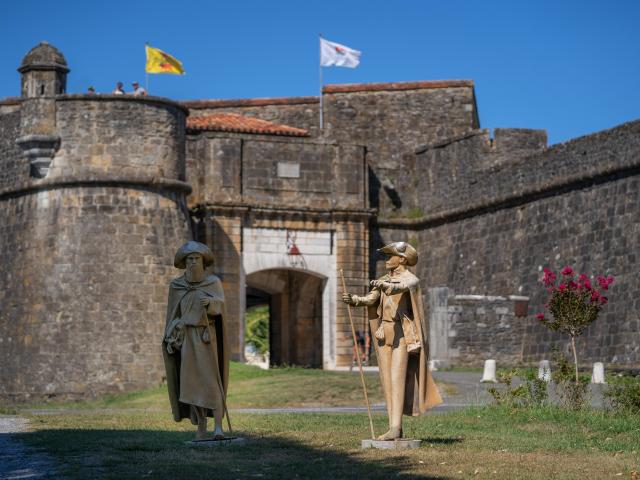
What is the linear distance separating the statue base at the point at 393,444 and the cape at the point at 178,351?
4.87ft

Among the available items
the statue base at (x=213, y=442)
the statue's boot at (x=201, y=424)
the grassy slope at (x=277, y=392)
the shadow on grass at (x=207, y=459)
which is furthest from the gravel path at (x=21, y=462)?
the grassy slope at (x=277, y=392)

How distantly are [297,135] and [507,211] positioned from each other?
5.86 meters

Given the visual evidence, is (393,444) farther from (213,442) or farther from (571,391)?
(571,391)

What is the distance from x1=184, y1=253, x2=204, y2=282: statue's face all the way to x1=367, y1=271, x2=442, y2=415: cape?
160cm

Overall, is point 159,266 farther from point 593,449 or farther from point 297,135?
point 593,449

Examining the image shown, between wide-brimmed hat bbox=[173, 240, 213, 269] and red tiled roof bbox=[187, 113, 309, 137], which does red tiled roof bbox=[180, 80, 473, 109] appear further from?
wide-brimmed hat bbox=[173, 240, 213, 269]

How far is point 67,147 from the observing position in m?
26.5

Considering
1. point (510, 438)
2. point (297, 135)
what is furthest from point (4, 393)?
point (510, 438)

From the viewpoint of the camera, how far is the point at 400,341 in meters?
11.6

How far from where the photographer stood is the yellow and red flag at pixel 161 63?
32438mm

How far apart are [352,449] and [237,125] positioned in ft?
73.1

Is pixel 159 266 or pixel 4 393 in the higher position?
pixel 159 266

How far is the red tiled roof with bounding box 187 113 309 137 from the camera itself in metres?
32.2

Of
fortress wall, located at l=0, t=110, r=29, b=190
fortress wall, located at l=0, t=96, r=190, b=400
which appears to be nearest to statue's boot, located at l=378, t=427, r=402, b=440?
fortress wall, located at l=0, t=96, r=190, b=400
